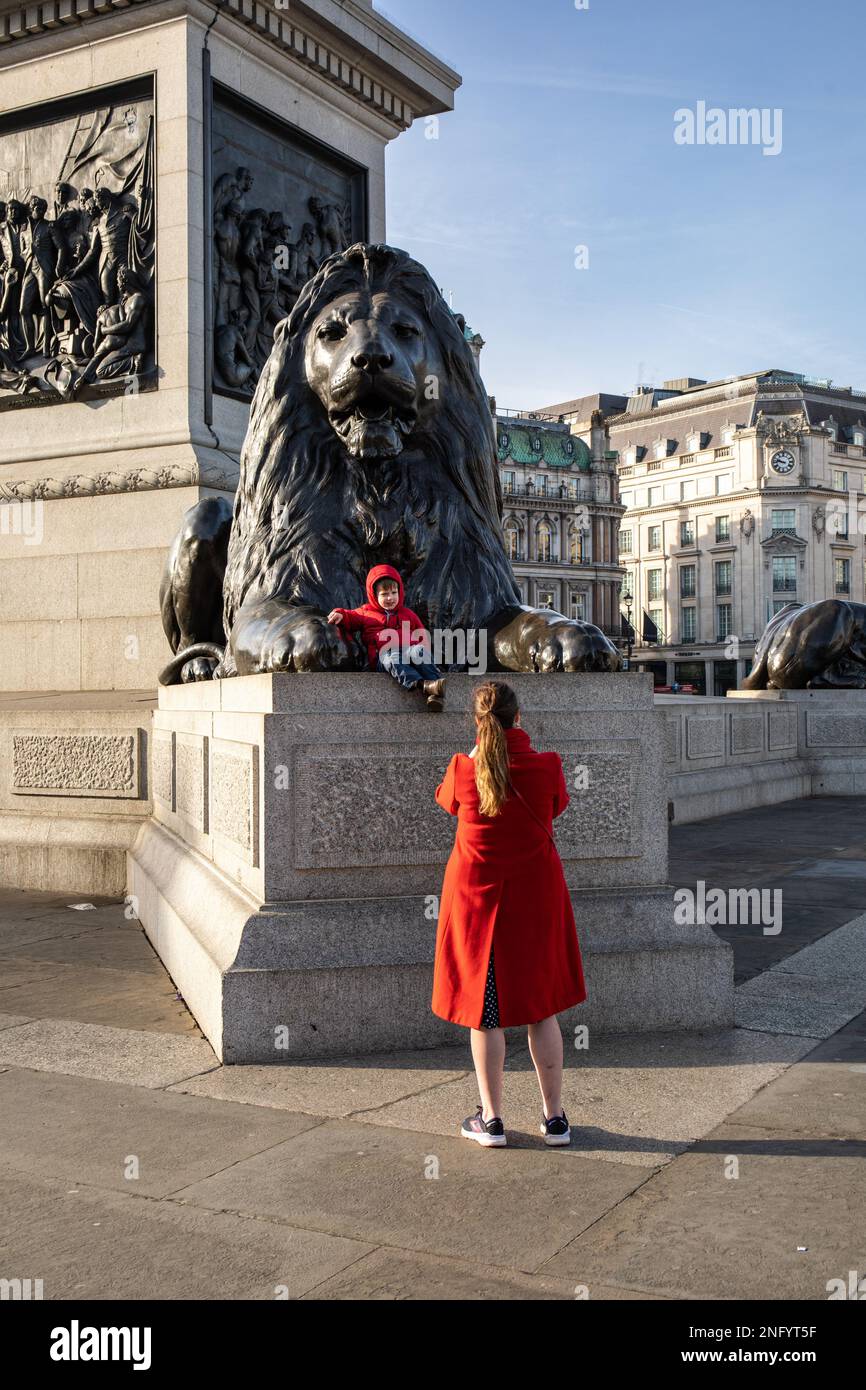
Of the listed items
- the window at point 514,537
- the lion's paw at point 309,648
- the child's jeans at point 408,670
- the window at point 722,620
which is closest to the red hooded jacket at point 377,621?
the lion's paw at point 309,648

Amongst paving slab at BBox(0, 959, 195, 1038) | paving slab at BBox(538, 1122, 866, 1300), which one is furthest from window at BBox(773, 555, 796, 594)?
paving slab at BBox(538, 1122, 866, 1300)

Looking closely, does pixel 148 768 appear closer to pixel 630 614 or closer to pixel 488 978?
pixel 488 978

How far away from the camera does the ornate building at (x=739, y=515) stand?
88812 millimetres

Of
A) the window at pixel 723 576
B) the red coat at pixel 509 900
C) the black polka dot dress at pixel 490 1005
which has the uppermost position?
the window at pixel 723 576

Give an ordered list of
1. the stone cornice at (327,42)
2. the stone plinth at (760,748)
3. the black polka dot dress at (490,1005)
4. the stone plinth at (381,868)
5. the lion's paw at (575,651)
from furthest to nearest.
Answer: the stone plinth at (760,748) → the stone cornice at (327,42) → the lion's paw at (575,651) → the stone plinth at (381,868) → the black polka dot dress at (490,1005)

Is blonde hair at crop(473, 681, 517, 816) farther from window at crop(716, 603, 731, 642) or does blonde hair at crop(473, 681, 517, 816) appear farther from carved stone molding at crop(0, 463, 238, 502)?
window at crop(716, 603, 731, 642)

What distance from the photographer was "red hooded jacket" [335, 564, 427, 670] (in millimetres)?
4898

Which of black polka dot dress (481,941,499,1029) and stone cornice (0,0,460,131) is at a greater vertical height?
stone cornice (0,0,460,131)

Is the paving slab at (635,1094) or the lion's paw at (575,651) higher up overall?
the lion's paw at (575,651)

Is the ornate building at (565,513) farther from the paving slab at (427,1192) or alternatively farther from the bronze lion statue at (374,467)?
the paving slab at (427,1192)

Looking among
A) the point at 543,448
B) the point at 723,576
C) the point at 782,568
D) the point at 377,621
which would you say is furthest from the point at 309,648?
the point at 543,448

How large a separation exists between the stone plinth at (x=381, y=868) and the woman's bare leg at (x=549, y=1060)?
85 cm

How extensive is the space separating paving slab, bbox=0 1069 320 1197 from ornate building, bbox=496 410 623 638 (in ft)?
295

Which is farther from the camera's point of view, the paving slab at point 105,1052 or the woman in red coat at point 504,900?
the paving slab at point 105,1052
